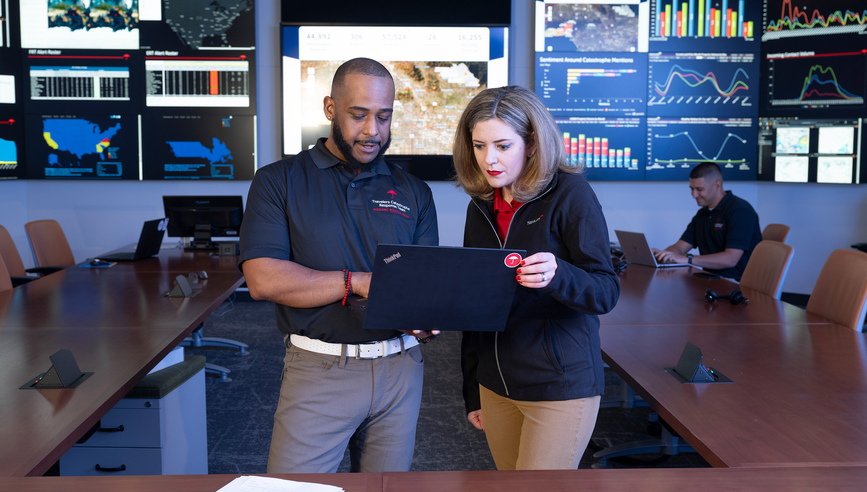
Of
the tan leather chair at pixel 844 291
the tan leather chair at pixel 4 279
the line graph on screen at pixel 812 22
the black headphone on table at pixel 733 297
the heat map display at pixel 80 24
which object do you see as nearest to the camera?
the tan leather chair at pixel 844 291

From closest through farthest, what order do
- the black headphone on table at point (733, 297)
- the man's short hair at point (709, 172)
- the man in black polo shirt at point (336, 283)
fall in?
the man in black polo shirt at point (336, 283) → the black headphone on table at point (733, 297) → the man's short hair at point (709, 172)

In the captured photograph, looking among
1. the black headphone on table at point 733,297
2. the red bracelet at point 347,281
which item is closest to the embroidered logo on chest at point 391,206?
the red bracelet at point 347,281

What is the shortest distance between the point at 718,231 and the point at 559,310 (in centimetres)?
329

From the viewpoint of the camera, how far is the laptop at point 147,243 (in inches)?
163

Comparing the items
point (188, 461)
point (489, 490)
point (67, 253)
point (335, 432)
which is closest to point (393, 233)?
point (335, 432)

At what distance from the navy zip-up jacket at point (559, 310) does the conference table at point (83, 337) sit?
100 cm

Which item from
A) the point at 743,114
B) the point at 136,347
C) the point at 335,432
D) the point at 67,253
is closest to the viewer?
the point at 335,432

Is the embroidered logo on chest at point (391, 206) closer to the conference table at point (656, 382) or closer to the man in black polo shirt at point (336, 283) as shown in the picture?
the man in black polo shirt at point (336, 283)

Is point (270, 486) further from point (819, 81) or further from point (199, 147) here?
point (819, 81)

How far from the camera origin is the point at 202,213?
14.9 ft

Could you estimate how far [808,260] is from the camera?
5750 mm

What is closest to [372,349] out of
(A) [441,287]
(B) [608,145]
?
(A) [441,287]

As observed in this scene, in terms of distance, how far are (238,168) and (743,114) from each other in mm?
4684

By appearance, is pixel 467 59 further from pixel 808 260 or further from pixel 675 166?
pixel 808 260
